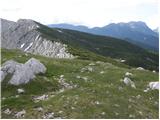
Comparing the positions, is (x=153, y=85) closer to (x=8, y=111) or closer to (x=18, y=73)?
(x=18, y=73)

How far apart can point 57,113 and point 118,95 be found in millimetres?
7970

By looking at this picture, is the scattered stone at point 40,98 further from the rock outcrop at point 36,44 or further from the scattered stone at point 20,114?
the rock outcrop at point 36,44

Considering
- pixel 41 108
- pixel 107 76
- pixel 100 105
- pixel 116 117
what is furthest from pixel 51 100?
pixel 107 76

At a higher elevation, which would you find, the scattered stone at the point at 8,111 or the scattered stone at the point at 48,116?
the scattered stone at the point at 48,116

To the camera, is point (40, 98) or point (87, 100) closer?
point (87, 100)

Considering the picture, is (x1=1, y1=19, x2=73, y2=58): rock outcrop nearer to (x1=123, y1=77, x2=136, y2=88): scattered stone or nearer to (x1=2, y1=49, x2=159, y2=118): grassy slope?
(x1=123, y1=77, x2=136, y2=88): scattered stone

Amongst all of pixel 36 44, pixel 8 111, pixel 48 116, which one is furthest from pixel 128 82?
pixel 36 44

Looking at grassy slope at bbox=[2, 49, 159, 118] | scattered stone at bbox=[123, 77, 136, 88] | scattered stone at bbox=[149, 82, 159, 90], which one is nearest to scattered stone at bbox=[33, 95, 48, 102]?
grassy slope at bbox=[2, 49, 159, 118]

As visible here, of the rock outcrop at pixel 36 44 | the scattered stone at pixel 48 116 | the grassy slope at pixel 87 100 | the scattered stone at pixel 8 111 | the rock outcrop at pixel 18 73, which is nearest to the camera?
the scattered stone at pixel 48 116

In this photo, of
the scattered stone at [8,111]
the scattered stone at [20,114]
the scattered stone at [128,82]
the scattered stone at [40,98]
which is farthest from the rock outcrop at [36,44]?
the scattered stone at [20,114]

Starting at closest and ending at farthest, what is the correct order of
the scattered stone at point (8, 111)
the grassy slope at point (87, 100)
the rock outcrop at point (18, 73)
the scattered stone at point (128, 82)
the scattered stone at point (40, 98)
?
the grassy slope at point (87, 100) → the scattered stone at point (8, 111) → the scattered stone at point (40, 98) → the rock outcrop at point (18, 73) → the scattered stone at point (128, 82)

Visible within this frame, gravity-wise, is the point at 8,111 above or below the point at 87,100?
below

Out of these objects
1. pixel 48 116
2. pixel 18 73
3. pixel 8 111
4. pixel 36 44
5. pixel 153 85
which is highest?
pixel 18 73

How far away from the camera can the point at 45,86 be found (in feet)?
121
